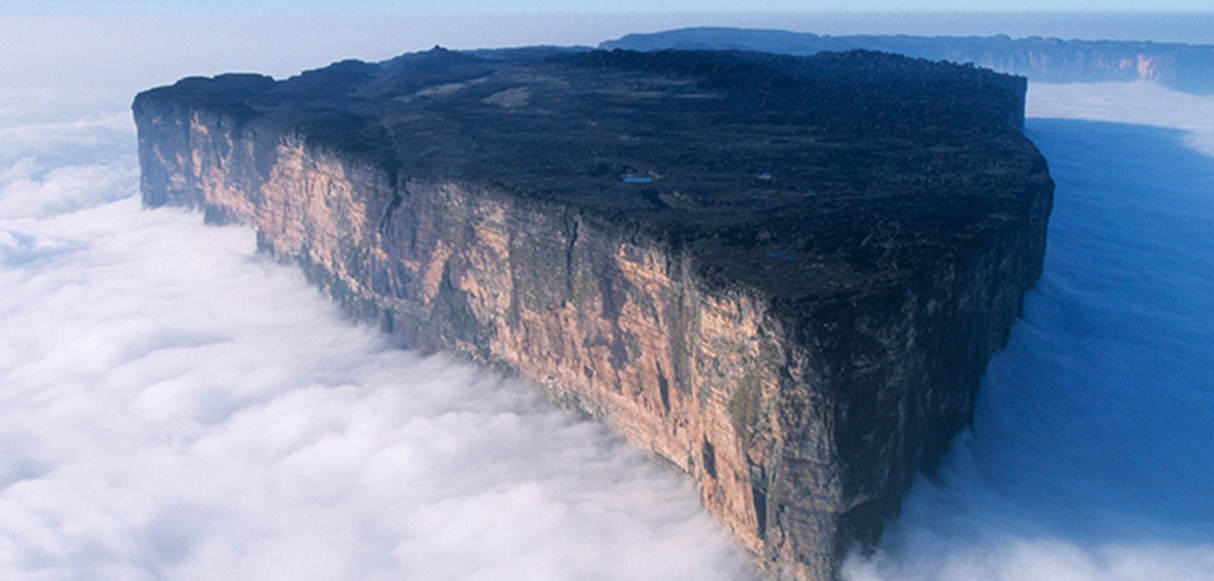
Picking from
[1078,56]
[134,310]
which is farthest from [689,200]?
[1078,56]

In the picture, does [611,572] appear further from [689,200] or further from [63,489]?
[63,489]

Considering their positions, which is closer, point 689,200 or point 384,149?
point 689,200

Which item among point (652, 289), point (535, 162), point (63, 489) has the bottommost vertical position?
point (63, 489)

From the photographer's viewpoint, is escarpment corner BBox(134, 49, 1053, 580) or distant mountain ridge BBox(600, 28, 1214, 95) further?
distant mountain ridge BBox(600, 28, 1214, 95)

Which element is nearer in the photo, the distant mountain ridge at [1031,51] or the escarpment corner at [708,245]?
the escarpment corner at [708,245]
